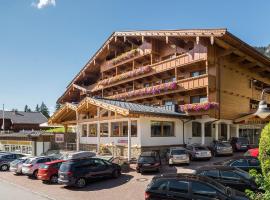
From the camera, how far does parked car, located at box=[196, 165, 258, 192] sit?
1466cm

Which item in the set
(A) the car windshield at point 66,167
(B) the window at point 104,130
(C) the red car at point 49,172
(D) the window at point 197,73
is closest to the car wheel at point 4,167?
(B) the window at point 104,130

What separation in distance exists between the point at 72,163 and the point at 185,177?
973cm

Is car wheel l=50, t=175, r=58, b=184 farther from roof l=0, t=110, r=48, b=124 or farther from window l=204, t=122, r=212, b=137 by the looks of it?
roof l=0, t=110, r=48, b=124

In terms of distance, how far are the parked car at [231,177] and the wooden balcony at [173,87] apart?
50.2 ft

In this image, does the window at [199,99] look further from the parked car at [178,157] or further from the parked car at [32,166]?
the parked car at [32,166]

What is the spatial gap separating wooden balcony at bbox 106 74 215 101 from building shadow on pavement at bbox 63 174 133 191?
12640mm

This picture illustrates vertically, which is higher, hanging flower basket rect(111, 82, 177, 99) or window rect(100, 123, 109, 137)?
hanging flower basket rect(111, 82, 177, 99)

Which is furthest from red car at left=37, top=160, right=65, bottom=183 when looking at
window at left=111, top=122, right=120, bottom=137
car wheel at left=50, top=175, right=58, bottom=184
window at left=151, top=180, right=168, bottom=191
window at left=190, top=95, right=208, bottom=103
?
window at left=190, top=95, right=208, bottom=103

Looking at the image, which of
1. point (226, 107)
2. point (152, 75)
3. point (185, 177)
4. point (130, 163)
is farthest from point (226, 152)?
point (185, 177)

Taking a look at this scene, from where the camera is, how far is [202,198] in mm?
11719

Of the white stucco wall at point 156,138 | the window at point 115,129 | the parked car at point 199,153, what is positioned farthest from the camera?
the window at point 115,129

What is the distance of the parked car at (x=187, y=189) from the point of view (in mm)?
11742

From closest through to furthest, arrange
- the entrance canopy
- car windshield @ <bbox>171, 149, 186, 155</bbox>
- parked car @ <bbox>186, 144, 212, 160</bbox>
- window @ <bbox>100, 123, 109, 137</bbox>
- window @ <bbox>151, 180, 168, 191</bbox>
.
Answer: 1. window @ <bbox>151, 180, 168, 191</bbox>
2. car windshield @ <bbox>171, 149, 186, 155</bbox>
3. parked car @ <bbox>186, 144, 212, 160</bbox>
4. the entrance canopy
5. window @ <bbox>100, 123, 109, 137</bbox>

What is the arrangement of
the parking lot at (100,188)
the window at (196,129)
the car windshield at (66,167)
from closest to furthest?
the parking lot at (100,188), the car windshield at (66,167), the window at (196,129)
